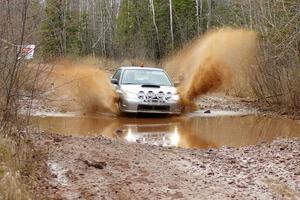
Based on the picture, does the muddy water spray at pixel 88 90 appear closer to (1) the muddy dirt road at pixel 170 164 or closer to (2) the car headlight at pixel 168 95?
(2) the car headlight at pixel 168 95

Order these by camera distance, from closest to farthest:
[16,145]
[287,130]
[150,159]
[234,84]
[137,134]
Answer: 1. [16,145]
2. [150,159]
3. [137,134]
4. [287,130]
5. [234,84]

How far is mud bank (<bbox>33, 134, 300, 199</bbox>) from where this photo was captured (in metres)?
7.43

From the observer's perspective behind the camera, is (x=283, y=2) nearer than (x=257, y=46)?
Yes

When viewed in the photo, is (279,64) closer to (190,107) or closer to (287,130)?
(190,107)

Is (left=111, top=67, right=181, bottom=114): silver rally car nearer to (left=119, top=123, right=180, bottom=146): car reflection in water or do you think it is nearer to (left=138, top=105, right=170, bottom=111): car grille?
(left=138, top=105, right=170, bottom=111): car grille

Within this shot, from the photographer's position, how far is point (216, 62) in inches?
808

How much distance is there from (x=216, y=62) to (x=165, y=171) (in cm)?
1218

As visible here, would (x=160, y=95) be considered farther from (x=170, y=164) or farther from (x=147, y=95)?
(x=170, y=164)

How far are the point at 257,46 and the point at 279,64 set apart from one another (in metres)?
1.52

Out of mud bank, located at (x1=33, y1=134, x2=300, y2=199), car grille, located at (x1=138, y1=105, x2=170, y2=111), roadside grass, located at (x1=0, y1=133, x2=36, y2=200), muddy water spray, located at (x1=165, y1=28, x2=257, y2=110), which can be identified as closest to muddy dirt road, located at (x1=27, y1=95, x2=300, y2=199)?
mud bank, located at (x1=33, y1=134, x2=300, y2=199)

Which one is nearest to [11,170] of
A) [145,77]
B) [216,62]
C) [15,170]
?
[15,170]

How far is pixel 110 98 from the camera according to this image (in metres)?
18.4

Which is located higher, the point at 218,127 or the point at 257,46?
the point at 257,46

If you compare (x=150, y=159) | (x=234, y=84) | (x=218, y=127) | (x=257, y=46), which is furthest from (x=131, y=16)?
(x=150, y=159)
